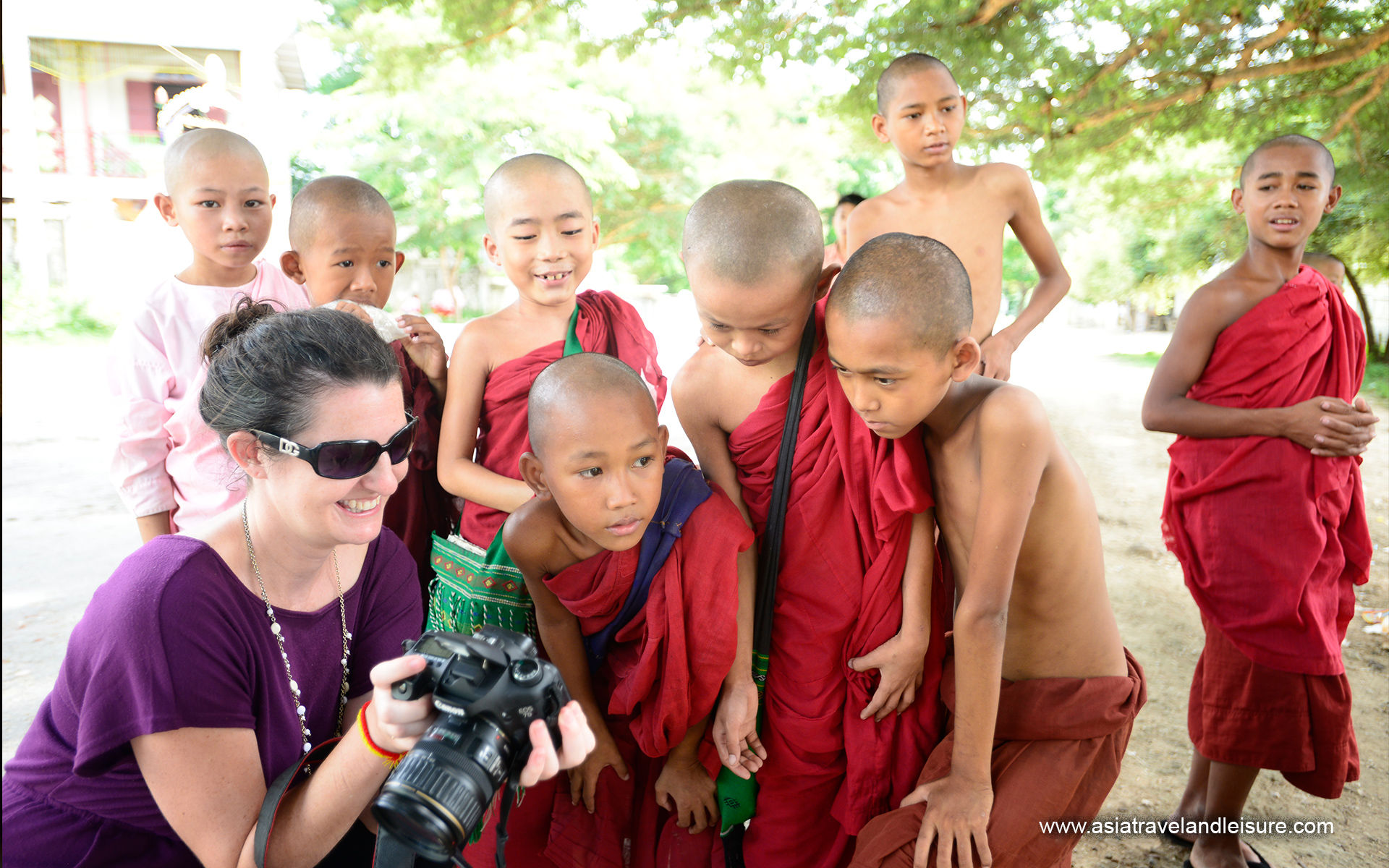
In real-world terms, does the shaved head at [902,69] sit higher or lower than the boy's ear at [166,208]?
higher

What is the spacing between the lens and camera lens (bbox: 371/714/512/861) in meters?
1.11

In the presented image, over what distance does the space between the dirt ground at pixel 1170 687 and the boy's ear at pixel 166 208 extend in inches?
132

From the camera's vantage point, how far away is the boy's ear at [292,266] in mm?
2588

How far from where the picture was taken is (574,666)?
193 cm

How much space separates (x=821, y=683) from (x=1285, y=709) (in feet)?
4.95

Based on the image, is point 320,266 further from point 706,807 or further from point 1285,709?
point 1285,709

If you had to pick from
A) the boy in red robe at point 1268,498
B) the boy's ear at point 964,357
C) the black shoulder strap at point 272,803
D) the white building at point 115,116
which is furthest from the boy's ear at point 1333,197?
the white building at point 115,116

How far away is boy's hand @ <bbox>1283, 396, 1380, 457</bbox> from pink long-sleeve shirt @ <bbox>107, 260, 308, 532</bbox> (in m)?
2.95

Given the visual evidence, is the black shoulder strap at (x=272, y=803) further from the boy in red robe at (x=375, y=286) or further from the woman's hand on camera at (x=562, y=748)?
the boy in red robe at (x=375, y=286)

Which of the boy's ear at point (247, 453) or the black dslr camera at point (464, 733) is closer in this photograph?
the black dslr camera at point (464, 733)

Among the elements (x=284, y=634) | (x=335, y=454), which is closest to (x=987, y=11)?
(x=335, y=454)

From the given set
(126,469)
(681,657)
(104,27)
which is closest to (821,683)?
(681,657)

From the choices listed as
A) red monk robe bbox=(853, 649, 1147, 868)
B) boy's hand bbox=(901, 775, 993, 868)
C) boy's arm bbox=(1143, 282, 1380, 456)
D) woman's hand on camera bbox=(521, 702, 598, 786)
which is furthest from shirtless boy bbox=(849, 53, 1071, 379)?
woman's hand on camera bbox=(521, 702, 598, 786)

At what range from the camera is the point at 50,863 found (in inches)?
56.2
